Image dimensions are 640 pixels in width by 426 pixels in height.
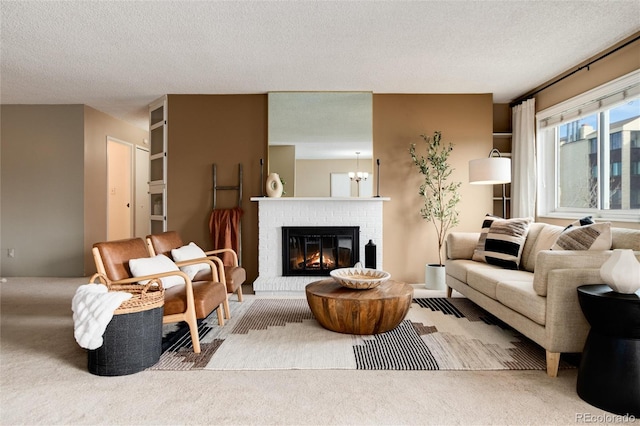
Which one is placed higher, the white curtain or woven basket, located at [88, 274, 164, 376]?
the white curtain

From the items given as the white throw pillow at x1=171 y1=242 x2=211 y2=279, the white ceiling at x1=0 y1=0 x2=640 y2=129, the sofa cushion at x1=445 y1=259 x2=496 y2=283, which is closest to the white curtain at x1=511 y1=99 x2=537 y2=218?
the white ceiling at x1=0 y1=0 x2=640 y2=129

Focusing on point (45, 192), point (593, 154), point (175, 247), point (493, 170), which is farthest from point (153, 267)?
point (593, 154)

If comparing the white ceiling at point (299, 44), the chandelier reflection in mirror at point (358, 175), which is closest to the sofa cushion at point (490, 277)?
the chandelier reflection in mirror at point (358, 175)

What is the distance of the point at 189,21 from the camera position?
306cm

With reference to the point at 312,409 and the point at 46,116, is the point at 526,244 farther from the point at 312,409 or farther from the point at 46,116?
the point at 46,116

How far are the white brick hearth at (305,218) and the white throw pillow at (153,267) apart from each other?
5.86ft

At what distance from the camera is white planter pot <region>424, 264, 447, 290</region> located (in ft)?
15.1

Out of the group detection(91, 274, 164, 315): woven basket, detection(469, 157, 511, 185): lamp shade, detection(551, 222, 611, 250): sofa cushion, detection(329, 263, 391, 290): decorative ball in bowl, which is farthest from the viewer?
detection(469, 157, 511, 185): lamp shade

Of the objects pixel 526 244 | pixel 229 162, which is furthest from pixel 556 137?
pixel 229 162

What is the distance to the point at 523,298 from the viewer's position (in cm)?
254

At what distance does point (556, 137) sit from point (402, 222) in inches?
81.4

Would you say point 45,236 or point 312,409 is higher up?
point 45,236

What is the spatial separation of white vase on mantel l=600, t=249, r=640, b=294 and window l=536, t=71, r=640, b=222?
1790mm

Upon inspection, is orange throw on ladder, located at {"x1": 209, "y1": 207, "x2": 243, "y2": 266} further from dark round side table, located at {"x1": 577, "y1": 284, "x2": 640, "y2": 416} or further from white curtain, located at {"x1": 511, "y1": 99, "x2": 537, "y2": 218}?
dark round side table, located at {"x1": 577, "y1": 284, "x2": 640, "y2": 416}
